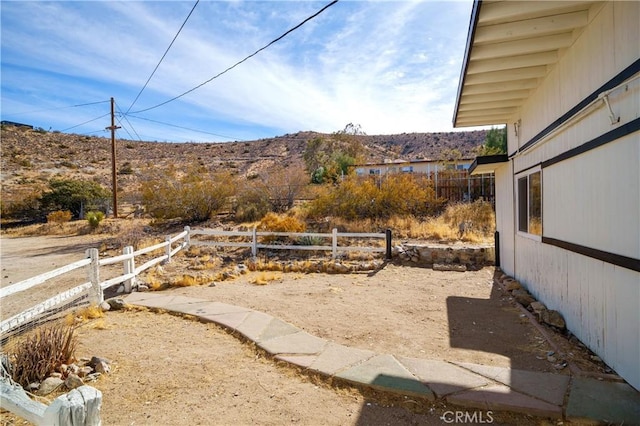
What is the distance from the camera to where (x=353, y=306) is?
5.87 m

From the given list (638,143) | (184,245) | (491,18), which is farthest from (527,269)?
(184,245)

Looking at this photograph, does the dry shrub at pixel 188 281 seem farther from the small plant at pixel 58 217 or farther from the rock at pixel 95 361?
the small plant at pixel 58 217

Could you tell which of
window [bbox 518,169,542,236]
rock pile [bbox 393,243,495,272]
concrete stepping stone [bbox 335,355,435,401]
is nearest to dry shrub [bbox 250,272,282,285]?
rock pile [bbox 393,243,495,272]

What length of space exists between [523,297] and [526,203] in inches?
68.3

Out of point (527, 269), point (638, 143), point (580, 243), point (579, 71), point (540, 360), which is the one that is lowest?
point (540, 360)

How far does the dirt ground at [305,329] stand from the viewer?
2881mm

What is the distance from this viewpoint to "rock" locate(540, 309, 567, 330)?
4.67m

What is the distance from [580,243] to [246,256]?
28.9 feet

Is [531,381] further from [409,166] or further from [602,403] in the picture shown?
[409,166]

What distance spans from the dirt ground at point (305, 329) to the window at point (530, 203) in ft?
4.42

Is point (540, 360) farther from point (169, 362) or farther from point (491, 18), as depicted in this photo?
point (169, 362)

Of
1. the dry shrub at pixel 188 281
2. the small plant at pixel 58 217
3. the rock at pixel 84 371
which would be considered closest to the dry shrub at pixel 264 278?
the dry shrub at pixel 188 281

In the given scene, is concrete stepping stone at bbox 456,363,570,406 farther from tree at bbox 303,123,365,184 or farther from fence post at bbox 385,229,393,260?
tree at bbox 303,123,365,184

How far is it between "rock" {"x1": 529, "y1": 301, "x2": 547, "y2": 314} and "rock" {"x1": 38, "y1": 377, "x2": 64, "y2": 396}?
5956 millimetres
